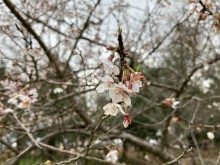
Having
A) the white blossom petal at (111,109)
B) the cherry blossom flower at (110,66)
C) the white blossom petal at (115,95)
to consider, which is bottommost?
the white blossom petal at (111,109)

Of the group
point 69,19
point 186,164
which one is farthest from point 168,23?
point 186,164

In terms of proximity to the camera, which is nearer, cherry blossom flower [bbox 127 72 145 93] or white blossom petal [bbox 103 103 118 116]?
cherry blossom flower [bbox 127 72 145 93]

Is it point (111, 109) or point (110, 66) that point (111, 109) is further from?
point (110, 66)

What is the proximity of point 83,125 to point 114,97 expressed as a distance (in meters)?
3.80

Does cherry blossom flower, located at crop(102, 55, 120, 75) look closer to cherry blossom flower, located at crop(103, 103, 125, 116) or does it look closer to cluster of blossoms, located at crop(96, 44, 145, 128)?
cluster of blossoms, located at crop(96, 44, 145, 128)

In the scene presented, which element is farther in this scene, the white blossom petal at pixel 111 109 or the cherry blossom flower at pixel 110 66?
the white blossom petal at pixel 111 109

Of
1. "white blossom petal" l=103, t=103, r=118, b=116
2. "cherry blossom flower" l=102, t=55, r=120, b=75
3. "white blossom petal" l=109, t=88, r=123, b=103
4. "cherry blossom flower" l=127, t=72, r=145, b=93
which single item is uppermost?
"cherry blossom flower" l=102, t=55, r=120, b=75

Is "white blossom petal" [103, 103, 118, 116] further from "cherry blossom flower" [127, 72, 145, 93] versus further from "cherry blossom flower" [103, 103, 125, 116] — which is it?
"cherry blossom flower" [127, 72, 145, 93]

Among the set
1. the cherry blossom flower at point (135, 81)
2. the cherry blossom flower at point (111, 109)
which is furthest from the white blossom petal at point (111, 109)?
the cherry blossom flower at point (135, 81)

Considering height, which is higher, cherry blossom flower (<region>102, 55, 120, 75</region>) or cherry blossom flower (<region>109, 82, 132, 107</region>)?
cherry blossom flower (<region>102, 55, 120, 75</region>)

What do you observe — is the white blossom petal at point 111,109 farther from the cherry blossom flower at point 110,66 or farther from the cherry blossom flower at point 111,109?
the cherry blossom flower at point 110,66

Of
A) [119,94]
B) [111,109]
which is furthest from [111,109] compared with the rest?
[119,94]

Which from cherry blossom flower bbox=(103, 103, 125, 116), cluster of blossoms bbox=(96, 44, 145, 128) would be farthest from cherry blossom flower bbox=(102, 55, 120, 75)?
cherry blossom flower bbox=(103, 103, 125, 116)

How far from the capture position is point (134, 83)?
4.05 ft
